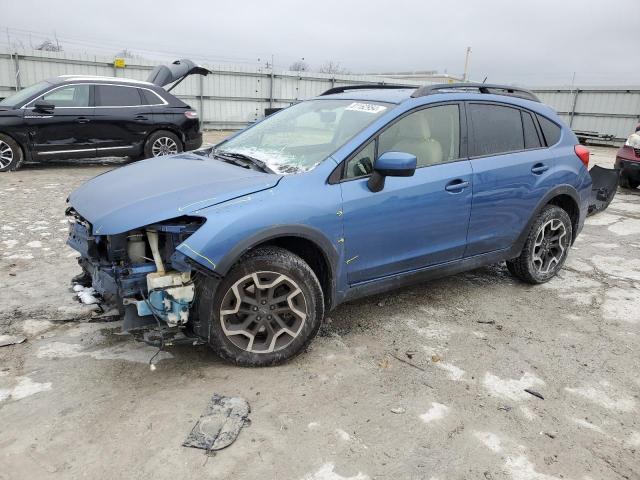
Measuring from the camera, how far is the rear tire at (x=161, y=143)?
10070 millimetres

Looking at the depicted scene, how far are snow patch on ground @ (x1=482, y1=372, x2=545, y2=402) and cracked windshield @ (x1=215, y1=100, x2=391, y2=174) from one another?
1.72 m

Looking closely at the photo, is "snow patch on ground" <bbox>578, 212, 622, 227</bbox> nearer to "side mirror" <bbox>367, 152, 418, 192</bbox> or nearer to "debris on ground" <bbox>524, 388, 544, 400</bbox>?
"debris on ground" <bbox>524, 388, 544, 400</bbox>

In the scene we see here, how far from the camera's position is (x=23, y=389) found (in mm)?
2850

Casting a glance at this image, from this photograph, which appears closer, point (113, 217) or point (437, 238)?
point (113, 217)

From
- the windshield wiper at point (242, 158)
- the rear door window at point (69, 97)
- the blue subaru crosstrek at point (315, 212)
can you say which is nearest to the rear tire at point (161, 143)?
the rear door window at point (69, 97)

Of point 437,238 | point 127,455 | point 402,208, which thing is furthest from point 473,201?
point 127,455

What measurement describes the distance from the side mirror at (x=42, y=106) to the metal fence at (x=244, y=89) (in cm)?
721

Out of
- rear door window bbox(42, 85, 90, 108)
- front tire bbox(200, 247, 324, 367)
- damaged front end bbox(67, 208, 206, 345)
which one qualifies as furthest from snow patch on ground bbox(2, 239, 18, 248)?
rear door window bbox(42, 85, 90, 108)

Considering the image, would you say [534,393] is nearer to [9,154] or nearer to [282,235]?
[282,235]

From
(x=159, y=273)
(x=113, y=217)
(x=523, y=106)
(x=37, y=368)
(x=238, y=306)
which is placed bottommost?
(x=37, y=368)

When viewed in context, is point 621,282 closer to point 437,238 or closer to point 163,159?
point 437,238

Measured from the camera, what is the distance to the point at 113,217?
9.28 ft

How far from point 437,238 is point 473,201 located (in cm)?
43

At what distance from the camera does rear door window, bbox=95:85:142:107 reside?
9484mm
